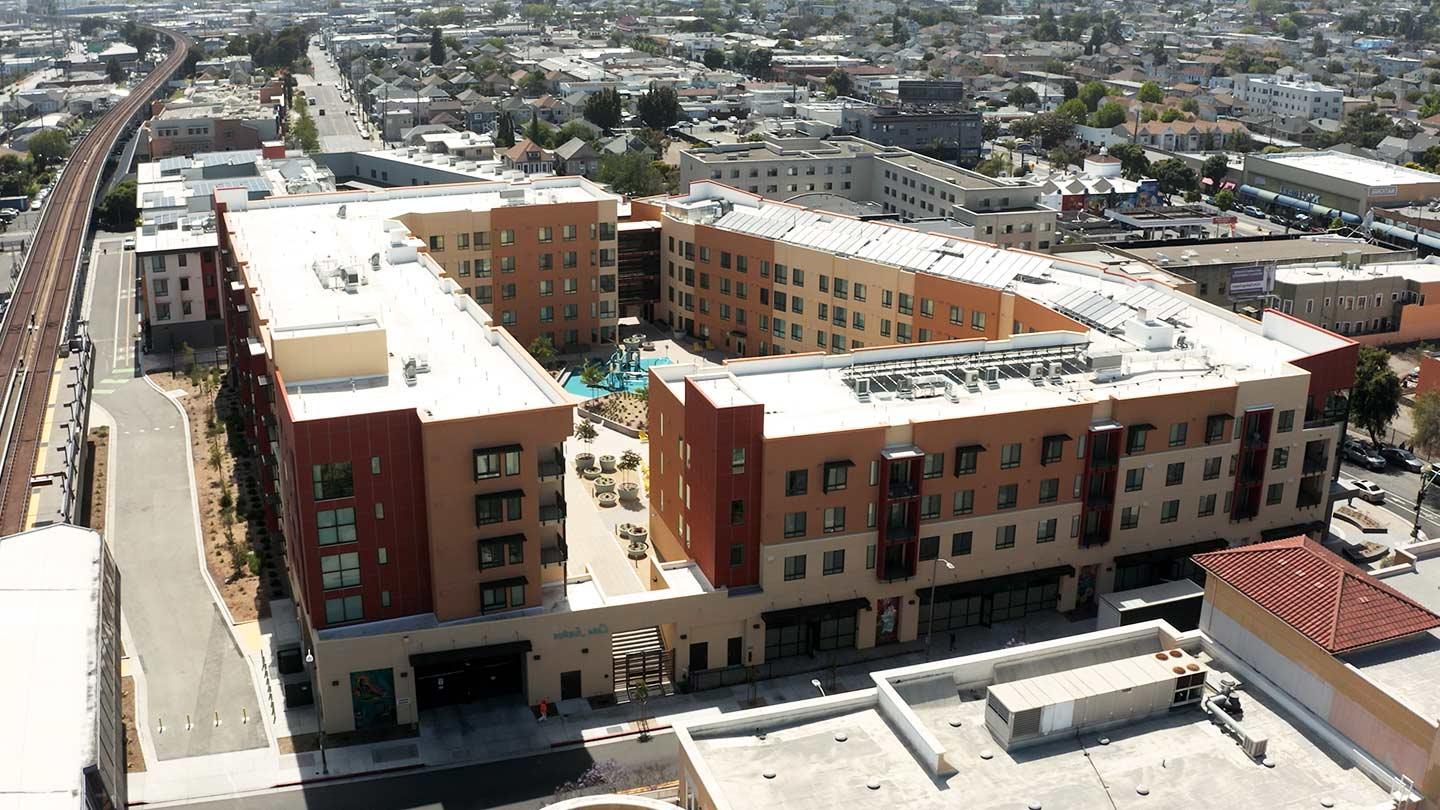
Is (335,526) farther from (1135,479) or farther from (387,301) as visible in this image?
(1135,479)

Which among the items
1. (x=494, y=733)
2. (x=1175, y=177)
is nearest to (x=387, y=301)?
(x=494, y=733)

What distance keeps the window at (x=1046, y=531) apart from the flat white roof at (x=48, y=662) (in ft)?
147

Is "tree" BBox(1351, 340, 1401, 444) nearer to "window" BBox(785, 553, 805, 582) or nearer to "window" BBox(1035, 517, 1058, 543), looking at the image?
"window" BBox(1035, 517, 1058, 543)

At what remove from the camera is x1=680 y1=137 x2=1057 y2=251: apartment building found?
5630 inches

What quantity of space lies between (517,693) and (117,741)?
17.8 m

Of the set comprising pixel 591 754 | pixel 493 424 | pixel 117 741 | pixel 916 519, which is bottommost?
pixel 591 754

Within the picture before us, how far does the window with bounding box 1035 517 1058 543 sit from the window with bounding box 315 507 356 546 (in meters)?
34.4

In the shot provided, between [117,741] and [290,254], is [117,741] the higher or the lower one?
the lower one

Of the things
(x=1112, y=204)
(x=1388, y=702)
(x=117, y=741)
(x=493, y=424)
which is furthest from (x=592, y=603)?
(x=1112, y=204)

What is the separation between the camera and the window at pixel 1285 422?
72.5 metres

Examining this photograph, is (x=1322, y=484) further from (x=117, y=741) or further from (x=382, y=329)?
(x=117, y=741)

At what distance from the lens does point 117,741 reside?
53344mm

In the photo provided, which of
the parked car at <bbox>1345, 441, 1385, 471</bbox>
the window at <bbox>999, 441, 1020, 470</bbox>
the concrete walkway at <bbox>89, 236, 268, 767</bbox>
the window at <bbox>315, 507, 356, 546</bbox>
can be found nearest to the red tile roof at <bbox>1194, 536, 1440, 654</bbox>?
the window at <bbox>999, 441, 1020, 470</bbox>

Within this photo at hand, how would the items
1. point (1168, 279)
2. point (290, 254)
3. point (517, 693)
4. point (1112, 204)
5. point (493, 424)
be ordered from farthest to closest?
1. point (1112, 204)
2. point (1168, 279)
3. point (290, 254)
4. point (517, 693)
5. point (493, 424)
